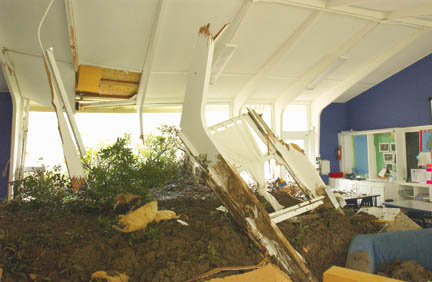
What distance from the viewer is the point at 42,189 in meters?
2.93

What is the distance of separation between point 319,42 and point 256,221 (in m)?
4.29

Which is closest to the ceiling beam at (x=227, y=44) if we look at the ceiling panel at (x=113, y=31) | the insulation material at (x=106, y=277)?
the ceiling panel at (x=113, y=31)

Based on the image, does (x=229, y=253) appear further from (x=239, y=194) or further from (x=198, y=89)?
(x=198, y=89)

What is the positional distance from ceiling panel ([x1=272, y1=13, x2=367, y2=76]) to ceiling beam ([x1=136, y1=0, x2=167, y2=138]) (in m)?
2.54

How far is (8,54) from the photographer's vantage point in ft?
13.7

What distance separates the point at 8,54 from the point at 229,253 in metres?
4.19

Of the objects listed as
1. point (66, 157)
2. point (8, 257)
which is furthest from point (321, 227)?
point (8, 257)

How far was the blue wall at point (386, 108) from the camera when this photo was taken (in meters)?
6.96

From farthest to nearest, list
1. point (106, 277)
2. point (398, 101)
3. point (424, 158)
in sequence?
1. point (398, 101)
2. point (424, 158)
3. point (106, 277)

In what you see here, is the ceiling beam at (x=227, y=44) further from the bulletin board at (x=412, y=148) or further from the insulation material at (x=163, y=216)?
the bulletin board at (x=412, y=148)

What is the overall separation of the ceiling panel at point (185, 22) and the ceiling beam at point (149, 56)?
0.10 m

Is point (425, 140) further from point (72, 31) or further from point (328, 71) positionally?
point (72, 31)

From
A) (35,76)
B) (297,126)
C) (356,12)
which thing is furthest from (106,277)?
(297,126)

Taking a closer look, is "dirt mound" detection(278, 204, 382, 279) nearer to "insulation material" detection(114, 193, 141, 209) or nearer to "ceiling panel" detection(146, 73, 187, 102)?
"insulation material" detection(114, 193, 141, 209)
